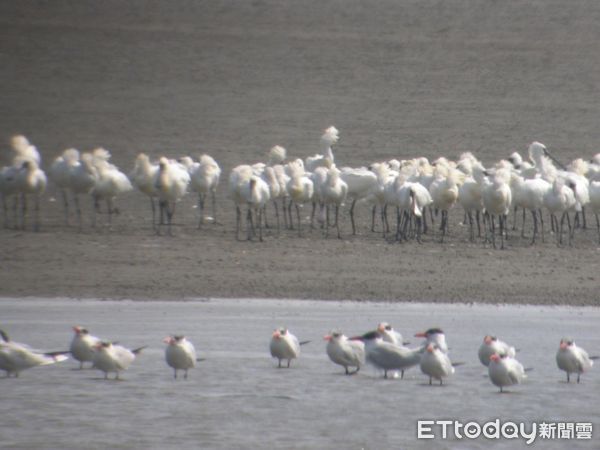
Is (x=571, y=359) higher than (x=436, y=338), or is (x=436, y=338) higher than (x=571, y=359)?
(x=436, y=338)

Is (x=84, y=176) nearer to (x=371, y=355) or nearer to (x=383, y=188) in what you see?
(x=383, y=188)

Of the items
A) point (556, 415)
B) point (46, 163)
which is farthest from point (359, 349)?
point (46, 163)

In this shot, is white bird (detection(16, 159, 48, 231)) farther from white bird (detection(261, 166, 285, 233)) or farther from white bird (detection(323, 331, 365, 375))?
white bird (detection(323, 331, 365, 375))

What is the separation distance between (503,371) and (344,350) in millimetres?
1370

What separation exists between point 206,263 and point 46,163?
29.6ft

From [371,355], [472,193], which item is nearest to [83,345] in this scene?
[371,355]

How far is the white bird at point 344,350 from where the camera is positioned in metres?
12.0

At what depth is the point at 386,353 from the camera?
11.8m

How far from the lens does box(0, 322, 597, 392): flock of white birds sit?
37.9 feet

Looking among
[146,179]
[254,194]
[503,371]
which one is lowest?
[503,371]

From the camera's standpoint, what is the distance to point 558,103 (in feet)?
97.8

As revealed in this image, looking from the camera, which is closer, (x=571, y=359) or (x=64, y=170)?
(x=571, y=359)

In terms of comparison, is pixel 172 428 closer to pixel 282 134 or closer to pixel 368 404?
pixel 368 404

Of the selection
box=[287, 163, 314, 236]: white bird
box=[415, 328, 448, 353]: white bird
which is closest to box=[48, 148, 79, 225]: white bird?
box=[287, 163, 314, 236]: white bird
